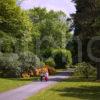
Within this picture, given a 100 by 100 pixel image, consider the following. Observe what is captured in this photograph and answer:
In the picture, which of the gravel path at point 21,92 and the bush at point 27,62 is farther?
the bush at point 27,62

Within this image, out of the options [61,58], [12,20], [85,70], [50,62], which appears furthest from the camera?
[61,58]

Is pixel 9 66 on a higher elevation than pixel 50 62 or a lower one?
higher

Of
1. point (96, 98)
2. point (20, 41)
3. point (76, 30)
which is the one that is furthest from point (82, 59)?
point (96, 98)

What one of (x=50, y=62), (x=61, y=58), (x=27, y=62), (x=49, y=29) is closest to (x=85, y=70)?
(x=27, y=62)

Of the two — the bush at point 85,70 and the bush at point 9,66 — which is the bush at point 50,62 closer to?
the bush at point 85,70

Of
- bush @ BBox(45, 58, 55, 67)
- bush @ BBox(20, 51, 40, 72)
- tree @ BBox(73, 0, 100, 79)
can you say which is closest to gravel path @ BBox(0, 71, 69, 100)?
tree @ BBox(73, 0, 100, 79)

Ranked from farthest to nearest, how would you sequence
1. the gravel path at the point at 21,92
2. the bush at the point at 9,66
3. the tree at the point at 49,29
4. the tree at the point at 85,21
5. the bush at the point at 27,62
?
the tree at the point at 49,29, the bush at the point at 27,62, the bush at the point at 9,66, the tree at the point at 85,21, the gravel path at the point at 21,92

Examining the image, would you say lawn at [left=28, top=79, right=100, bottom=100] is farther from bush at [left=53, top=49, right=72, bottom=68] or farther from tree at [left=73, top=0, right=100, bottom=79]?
bush at [left=53, top=49, right=72, bottom=68]

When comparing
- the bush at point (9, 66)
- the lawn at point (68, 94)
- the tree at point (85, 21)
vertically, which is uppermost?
the tree at point (85, 21)

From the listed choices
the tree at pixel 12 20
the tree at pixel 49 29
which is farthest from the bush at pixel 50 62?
the tree at pixel 12 20

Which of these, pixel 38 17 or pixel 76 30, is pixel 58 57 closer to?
pixel 38 17

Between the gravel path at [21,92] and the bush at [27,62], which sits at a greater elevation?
the bush at [27,62]

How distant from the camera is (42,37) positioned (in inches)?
3848

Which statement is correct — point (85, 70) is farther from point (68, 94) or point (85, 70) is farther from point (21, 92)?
point (21, 92)
